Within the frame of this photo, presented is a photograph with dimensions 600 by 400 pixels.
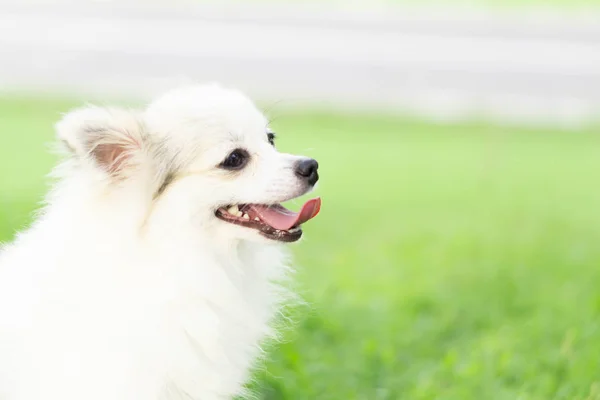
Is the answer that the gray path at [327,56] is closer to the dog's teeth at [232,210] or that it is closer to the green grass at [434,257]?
the green grass at [434,257]

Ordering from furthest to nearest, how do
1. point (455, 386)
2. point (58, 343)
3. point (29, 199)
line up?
point (29, 199), point (455, 386), point (58, 343)

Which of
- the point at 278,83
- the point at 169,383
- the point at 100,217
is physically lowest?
the point at 278,83

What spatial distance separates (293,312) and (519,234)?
2712 mm

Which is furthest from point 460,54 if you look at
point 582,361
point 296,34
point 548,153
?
point 582,361

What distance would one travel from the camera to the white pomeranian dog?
11.3ft

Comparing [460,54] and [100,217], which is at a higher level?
[100,217]

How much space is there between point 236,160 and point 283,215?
33 cm

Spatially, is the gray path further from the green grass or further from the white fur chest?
the white fur chest

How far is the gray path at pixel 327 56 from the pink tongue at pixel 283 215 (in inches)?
288

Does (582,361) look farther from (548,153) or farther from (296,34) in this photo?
(296,34)

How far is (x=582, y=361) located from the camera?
4.61 m

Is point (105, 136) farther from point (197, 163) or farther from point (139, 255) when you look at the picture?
point (139, 255)

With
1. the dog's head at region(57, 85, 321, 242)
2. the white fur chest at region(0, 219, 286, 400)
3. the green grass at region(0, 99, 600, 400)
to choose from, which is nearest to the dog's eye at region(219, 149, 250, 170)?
the dog's head at region(57, 85, 321, 242)

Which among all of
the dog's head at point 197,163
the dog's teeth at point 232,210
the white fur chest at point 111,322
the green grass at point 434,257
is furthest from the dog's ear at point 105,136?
the green grass at point 434,257
